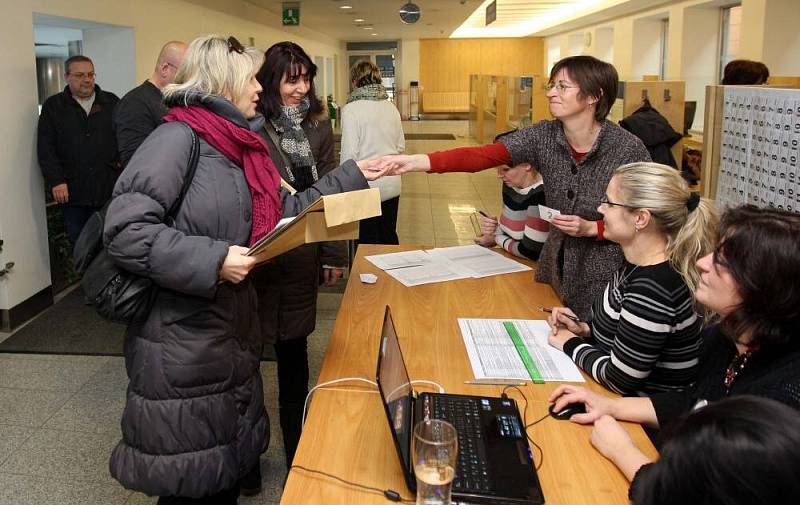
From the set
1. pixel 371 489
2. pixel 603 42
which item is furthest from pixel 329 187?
pixel 603 42

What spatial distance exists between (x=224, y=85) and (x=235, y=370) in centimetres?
75

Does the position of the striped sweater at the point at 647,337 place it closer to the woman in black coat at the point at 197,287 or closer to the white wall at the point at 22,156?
the woman in black coat at the point at 197,287

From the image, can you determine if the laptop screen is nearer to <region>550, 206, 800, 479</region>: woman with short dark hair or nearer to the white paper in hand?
<region>550, 206, 800, 479</region>: woman with short dark hair

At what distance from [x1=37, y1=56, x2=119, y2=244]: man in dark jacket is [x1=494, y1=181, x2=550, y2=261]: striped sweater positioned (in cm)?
320

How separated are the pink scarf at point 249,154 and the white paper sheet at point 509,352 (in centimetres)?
69

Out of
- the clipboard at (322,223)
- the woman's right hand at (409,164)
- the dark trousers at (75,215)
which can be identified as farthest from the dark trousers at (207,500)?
the dark trousers at (75,215)

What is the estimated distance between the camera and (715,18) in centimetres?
1037

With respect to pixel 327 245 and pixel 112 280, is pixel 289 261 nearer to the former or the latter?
pixel 327 245

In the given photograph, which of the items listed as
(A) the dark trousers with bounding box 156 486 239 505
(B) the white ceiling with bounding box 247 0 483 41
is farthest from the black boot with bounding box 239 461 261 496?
(B) the white ceiling with bounding box 247 0 483 41

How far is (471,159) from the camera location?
8.78 feet

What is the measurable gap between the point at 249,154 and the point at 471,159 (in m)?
1.04

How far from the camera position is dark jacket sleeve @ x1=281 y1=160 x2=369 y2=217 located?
2.19 metres

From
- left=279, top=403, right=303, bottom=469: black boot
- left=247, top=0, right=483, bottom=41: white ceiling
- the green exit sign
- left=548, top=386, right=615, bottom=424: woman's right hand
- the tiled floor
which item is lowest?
the tiled floor

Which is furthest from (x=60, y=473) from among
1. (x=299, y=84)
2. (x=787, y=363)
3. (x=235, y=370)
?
(x=787, y=363)
